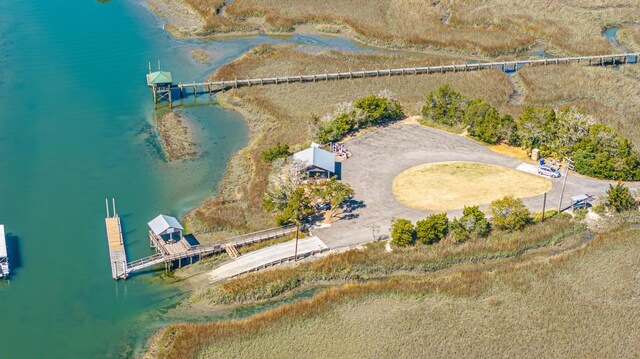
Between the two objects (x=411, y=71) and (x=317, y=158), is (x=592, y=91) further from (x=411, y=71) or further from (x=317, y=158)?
(x=317, y=158)

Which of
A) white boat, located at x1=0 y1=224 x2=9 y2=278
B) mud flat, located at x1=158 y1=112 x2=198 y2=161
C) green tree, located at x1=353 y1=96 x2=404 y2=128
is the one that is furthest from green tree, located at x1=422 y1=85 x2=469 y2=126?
white boat, located at x1=0 y1=224 x2=9 y2=278

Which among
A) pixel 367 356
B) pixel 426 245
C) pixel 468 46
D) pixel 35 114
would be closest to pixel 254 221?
pixel 426 245

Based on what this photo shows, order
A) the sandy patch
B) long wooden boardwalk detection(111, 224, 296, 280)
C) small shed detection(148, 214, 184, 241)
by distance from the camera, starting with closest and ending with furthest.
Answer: long wooden boardwalk detection(111, 224, 296, 280) → small shed detection(148, 214, 184, 241) → the sandy patch

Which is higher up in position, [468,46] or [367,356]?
[468,46]

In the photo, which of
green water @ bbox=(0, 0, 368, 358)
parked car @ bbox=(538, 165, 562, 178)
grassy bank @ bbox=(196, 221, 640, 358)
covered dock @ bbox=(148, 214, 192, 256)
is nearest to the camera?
grassy bank @ bbox=(196, 221, 640, 358)

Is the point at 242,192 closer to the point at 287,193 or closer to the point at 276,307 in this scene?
the point at 287,193

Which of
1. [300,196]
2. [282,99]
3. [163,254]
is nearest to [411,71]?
[282,99]

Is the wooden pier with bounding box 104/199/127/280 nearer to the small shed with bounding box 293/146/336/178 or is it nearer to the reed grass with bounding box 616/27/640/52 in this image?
the small shed with bounding box 293/146/336/178
